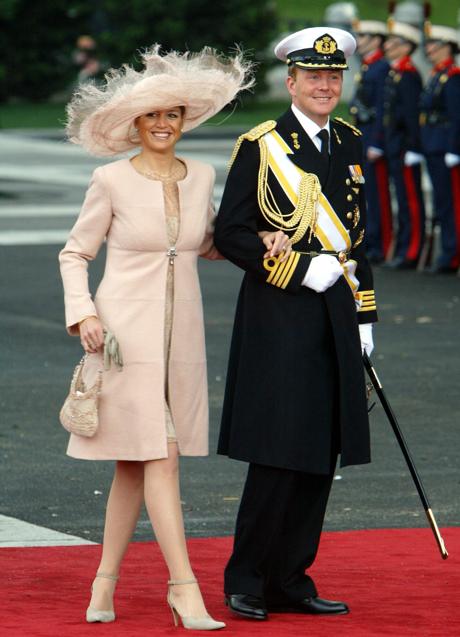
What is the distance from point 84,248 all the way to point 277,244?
1.96 feet

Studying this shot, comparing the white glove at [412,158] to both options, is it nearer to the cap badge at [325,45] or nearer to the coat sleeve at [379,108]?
the coat sleeve at [379,108]

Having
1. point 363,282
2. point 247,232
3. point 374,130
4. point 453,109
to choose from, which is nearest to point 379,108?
point 374,130

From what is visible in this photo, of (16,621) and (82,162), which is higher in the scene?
(82,162)

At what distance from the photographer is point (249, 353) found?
5.91 m

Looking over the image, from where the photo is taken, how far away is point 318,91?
5.87 metres

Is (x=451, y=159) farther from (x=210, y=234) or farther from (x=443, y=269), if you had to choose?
(x=210, y=234)

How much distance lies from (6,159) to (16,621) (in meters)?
23.7

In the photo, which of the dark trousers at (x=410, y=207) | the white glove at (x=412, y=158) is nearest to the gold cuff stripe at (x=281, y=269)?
the white glove at (x=412, y=158)

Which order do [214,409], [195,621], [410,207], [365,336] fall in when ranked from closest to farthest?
[195,621] < [365,336] < [214,409] < [410,207]

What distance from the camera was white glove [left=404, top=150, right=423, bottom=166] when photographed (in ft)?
53.3

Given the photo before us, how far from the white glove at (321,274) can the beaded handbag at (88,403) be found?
617 millimetres

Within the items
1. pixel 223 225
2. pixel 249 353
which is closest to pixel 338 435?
pixel 249 353

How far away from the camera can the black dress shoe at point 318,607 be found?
589 cm

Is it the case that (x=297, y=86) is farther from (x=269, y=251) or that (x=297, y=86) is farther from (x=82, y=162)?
(x=82, y=162)
